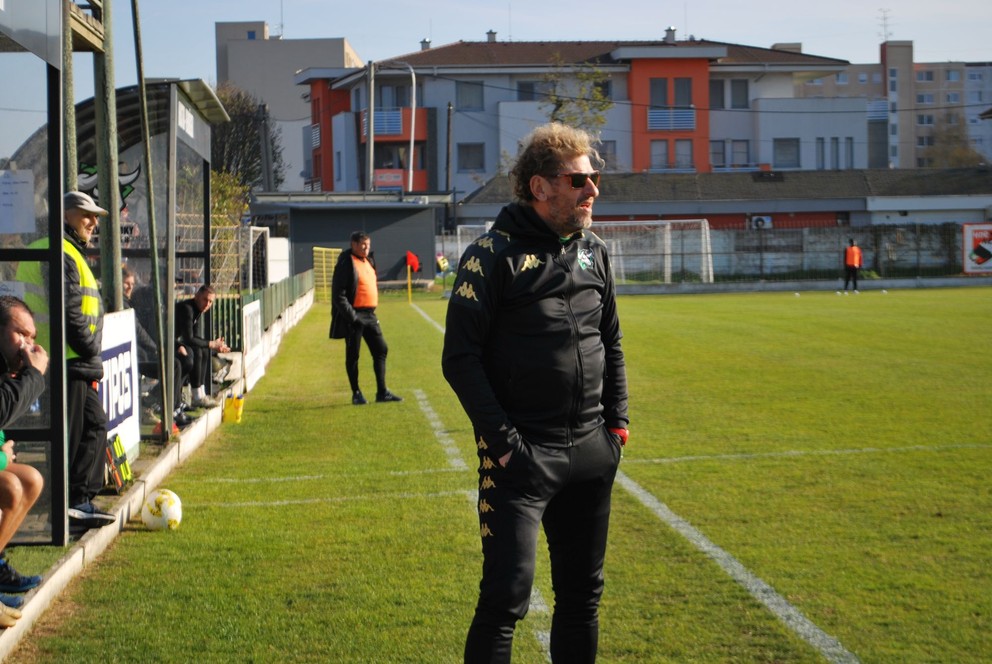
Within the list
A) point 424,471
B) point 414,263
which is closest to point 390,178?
point 414,263

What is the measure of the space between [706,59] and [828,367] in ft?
190

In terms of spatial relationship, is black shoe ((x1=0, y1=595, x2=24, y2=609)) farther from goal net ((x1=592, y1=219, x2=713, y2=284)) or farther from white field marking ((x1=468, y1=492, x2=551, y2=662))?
goal net ((x1=592, y1=219, x2=713, y2=284))

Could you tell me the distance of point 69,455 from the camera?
7281 mm

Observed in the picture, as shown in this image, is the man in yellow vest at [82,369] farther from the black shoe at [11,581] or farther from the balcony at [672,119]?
the balcony at [672,119]

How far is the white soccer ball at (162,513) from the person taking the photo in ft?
24.5

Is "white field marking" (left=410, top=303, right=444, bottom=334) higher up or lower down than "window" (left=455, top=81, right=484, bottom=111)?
lower down

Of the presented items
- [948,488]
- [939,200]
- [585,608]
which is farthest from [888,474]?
[939,200]

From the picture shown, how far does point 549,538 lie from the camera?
4203 millimetres

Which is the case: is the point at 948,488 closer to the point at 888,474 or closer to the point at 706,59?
the point at 888,474

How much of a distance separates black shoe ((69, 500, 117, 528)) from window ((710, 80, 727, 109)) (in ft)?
226

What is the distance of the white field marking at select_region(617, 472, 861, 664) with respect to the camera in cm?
492

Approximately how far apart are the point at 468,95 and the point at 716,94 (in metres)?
14.7

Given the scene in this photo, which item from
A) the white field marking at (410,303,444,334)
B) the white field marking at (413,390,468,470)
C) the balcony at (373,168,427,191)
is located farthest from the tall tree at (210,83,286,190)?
the white field marking at (413,390,468,470)

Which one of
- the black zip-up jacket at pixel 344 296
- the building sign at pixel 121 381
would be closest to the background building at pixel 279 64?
the black zip-up jacket at pixel 344 296
